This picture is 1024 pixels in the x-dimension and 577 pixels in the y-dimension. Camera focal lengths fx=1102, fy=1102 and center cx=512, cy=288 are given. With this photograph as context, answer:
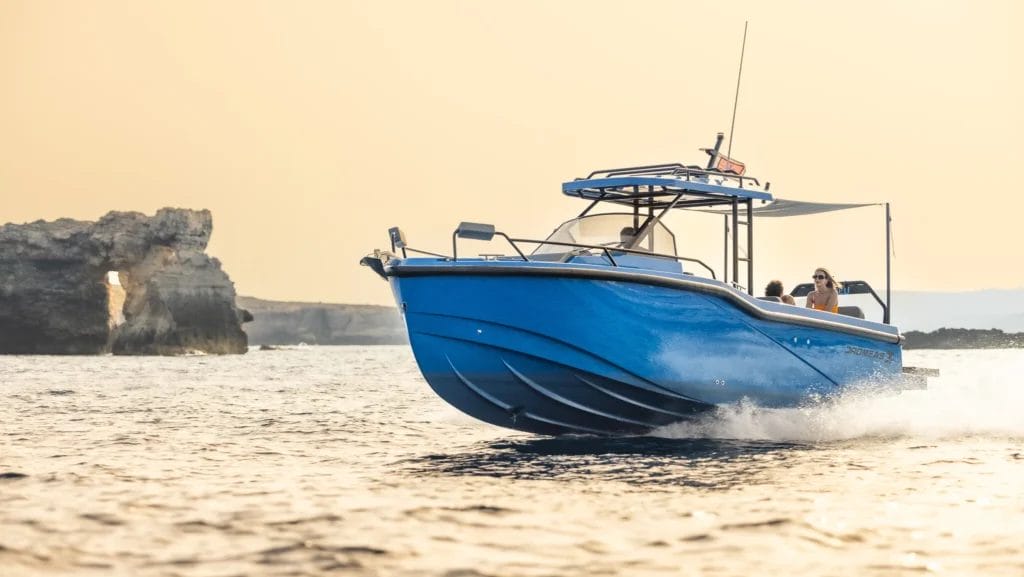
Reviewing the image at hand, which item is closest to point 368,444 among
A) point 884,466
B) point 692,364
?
point 692,364

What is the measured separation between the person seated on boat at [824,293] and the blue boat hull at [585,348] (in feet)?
4.89

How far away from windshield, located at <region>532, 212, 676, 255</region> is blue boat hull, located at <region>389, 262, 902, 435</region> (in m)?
1.08

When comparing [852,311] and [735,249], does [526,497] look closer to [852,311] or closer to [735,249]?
[735,249]

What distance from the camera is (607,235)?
39.3 ft

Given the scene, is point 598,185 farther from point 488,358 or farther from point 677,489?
point 677,489

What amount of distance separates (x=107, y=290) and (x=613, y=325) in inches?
3335

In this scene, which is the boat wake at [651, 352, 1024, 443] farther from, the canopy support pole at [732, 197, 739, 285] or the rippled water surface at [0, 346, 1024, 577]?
the canopy support pole at [732, 197, 739, 285]

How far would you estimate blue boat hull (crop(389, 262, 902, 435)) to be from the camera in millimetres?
10625

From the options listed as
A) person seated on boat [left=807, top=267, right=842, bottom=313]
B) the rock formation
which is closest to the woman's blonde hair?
person seated on boat [left=807, top=267, right=842, bottom=313]

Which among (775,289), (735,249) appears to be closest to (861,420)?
(775,289)

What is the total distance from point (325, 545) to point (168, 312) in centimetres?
8744

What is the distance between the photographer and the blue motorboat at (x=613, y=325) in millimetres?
10625

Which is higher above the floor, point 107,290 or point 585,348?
point 107,290

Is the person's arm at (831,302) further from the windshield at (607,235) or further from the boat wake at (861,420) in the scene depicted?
the windshield at (607,235)
